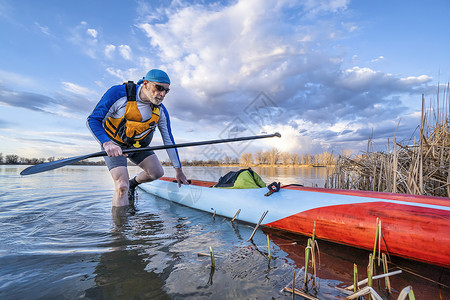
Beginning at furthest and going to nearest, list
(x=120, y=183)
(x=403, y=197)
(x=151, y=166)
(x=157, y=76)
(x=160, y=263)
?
(x=151, y=166), (x=120, y=183), (x=157, y=76), (x=403, y=197), (x=160, y=263)

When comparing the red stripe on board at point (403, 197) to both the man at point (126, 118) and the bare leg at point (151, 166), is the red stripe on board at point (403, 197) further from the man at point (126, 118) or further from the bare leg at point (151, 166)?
the bare leg at point (151, 166)

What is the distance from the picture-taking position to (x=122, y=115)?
3398 mm

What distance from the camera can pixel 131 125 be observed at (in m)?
3.49

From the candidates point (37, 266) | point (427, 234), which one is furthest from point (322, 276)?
point (37, 266)

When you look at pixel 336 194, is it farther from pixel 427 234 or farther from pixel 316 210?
pixel 427 234

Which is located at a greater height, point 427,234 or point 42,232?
point 427,234

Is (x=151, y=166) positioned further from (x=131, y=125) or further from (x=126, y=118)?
(x=126, y=118)

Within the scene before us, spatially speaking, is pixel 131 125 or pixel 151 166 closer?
pixel 131 125

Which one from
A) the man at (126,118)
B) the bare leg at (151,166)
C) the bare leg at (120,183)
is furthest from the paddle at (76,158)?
the bare leg at (151,166)

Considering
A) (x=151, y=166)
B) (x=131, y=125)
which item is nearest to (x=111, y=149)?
(x=131, y=125)

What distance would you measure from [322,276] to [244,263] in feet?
2.04

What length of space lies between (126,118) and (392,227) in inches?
140

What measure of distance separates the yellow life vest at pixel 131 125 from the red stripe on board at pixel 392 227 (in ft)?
9.00

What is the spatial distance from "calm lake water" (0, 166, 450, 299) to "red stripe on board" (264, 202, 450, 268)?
0.45 ft
